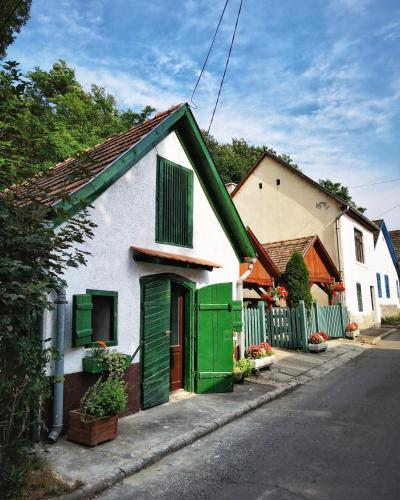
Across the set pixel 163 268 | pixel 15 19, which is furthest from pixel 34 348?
pixel 15 19

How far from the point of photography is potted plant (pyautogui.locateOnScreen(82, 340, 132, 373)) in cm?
608

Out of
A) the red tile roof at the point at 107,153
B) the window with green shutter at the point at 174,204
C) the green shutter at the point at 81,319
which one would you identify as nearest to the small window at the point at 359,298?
the window with green shutter at the point at 174,204

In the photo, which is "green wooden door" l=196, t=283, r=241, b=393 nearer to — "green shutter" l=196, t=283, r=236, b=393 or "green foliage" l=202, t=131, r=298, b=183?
"green shutter" l=196, t=283, r=236, b=393

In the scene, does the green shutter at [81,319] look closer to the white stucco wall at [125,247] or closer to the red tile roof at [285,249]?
the white stucco wall at [125,247]

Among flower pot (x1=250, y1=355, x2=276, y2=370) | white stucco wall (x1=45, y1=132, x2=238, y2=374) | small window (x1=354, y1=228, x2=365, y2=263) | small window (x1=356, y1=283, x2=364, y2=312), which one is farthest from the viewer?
small window (x1=354, y1=228, x2=365, y2=263)

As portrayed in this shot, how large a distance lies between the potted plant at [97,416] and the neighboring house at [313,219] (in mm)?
16124

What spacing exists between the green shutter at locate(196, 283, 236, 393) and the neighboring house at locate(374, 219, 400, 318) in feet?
64.8

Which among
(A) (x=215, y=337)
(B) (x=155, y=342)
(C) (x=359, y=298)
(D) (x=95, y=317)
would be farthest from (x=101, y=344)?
(C) (x=359, y=298)

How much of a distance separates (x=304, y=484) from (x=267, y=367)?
6.24 metres

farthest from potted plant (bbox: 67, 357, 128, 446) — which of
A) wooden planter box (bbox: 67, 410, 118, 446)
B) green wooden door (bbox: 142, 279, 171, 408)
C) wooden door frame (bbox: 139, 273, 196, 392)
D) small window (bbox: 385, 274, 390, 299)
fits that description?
small window (bbox: 385, 274, 390, 299)

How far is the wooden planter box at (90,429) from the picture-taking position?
535cm

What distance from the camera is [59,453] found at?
5.13 m

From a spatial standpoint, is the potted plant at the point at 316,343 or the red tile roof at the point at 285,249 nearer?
the potted plant at the point at 316,343

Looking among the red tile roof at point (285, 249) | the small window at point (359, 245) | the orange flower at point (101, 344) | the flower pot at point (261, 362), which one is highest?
the small window at point (359, 245)
